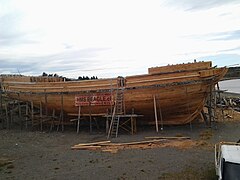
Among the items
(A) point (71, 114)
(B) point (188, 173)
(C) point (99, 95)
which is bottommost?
(B) point (188, 173)

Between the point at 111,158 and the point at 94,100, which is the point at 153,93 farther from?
the point at 111,158

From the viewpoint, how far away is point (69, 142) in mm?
15383

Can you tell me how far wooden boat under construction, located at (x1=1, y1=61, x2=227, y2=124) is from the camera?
16375mm

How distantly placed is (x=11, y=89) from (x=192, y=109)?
14.7 metres

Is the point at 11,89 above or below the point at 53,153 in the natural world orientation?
above

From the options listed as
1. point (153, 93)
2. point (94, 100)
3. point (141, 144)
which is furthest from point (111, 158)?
point (94, 100)

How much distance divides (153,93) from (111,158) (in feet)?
20.8

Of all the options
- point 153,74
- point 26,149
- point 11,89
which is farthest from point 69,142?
point 11,89

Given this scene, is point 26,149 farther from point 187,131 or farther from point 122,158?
point 187,131

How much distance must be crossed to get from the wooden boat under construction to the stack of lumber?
2949 millimetres

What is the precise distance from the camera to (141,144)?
13688 mm

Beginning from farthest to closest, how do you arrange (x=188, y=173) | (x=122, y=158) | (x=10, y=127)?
(x=10, y=127) → (x=122, y=158) → (x=188, y=173)

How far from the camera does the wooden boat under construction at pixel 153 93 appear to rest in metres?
16.4

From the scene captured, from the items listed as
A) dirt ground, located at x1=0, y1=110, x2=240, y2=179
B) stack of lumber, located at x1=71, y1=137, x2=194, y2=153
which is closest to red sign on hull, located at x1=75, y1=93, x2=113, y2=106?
dirt ground, located at x1=0, y1=110, x2=240, y2=179
